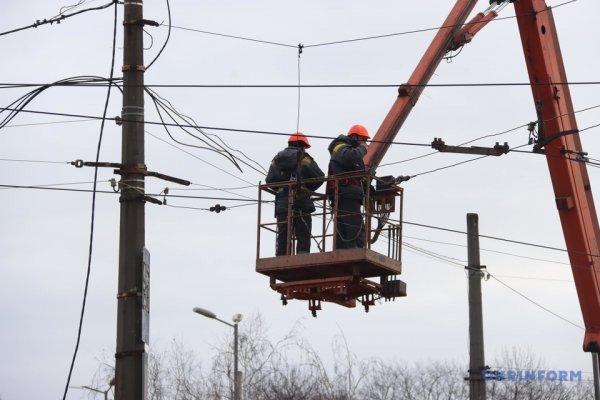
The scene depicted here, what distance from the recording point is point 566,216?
66.8 ft

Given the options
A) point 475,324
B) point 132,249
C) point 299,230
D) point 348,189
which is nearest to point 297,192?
point 299,230

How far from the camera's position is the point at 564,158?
20109 mm

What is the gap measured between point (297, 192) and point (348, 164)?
812 mm

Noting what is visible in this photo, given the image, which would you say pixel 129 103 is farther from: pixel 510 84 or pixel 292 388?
pixel 292 388

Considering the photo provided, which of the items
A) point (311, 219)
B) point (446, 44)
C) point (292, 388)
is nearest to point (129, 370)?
point (311, 219)

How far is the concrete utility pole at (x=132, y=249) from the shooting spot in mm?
12906

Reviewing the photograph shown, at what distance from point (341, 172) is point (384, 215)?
100 cm

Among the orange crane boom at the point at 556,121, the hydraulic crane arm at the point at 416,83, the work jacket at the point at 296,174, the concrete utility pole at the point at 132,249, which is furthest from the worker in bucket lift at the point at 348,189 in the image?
the concrete utility pole at the point at 132,249

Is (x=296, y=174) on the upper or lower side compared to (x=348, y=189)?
upper

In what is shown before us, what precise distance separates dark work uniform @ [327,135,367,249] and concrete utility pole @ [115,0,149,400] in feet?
12.0

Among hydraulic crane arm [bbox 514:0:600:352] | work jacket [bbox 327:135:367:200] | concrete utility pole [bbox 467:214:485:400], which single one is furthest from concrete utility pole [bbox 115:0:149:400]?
Result: hydraulic crane arm [bbox 514:0:600:352]

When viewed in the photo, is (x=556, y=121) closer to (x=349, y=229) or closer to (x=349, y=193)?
(x=349, y=193)

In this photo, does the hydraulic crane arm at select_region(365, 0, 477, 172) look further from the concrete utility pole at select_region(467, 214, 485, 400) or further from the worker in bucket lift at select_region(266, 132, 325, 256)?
the concrete utility pole at select_region(467, 214, 485, 400)

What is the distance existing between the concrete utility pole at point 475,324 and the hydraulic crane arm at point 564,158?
160 cm
